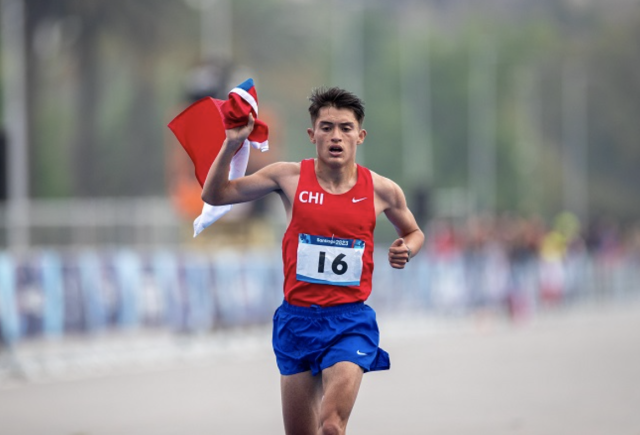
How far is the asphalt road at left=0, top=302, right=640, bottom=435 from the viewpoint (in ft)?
38.5

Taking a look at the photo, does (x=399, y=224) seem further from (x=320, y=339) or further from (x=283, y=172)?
(x=320, y=339)

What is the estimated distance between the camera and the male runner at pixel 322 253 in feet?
26.2

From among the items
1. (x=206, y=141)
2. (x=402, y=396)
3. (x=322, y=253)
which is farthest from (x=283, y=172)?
(x=402, y=396)

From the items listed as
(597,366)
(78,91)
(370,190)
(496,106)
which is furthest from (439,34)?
→ (370,190)

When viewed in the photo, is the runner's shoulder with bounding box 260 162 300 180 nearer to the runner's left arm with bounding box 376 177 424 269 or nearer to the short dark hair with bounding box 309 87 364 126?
the short dark hair with bounding box 309 87 364 126

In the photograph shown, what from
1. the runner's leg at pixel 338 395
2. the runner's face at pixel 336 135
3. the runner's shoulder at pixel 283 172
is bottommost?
the runner's leg at pixel 338 395

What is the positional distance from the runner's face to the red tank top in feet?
0.67

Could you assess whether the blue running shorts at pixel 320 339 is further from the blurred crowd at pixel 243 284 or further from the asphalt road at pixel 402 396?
the blurred crowd at pixel 243 284

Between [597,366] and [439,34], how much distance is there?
8810cm

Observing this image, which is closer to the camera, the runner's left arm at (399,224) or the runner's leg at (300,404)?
the runner's leg at (300,404)

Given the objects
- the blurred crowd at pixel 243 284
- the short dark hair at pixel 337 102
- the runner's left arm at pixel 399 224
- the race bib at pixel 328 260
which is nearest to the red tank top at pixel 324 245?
the race bib at pixel 328 260

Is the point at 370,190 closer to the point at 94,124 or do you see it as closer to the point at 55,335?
the point at 55,335

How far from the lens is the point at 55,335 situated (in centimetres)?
1700

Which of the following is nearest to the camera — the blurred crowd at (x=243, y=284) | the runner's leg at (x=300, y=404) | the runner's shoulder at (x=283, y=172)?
the runner's leg at (x=300, y=404)
